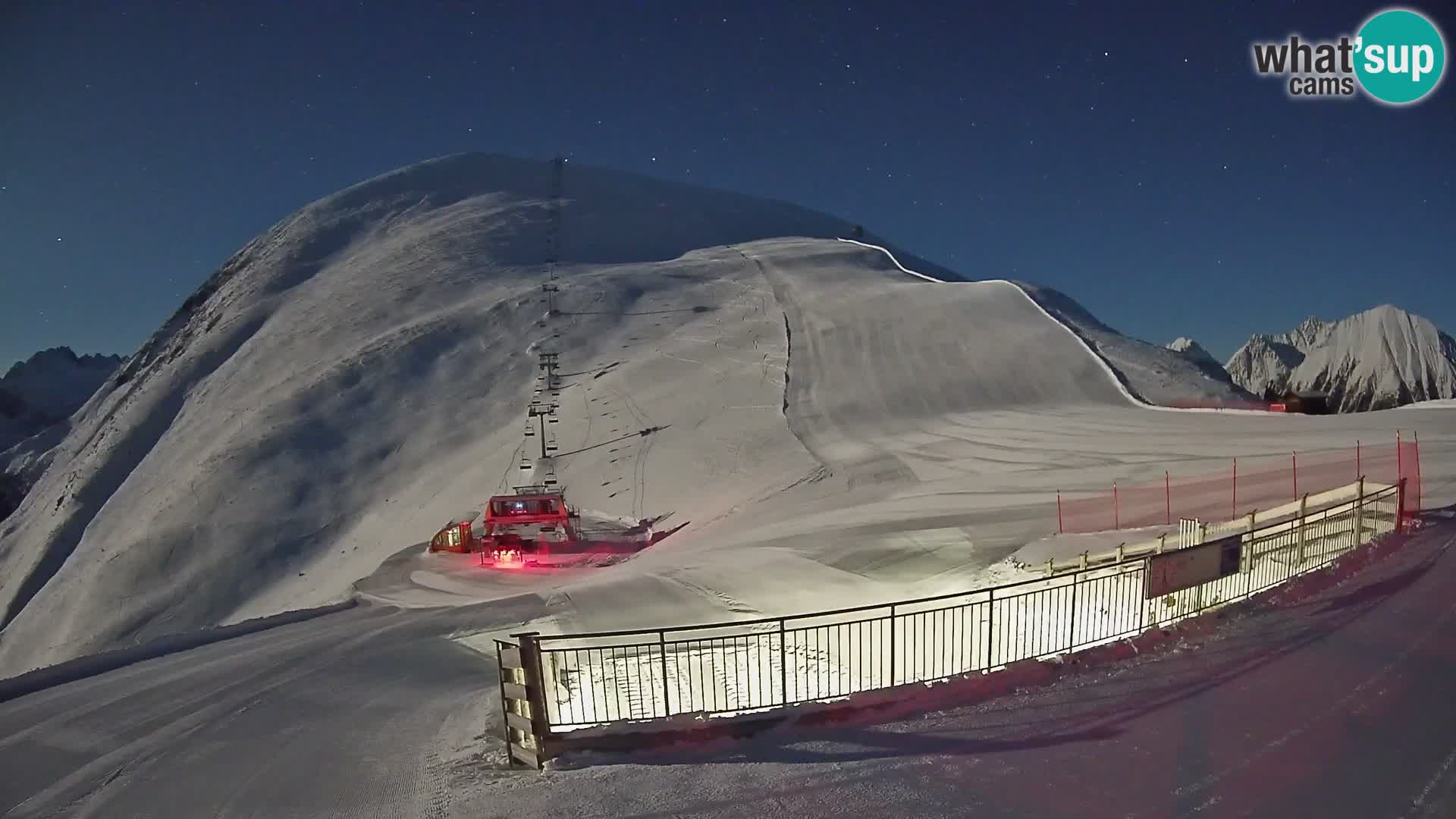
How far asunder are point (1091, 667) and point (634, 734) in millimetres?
4747

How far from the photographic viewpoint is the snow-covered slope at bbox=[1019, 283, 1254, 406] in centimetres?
3095

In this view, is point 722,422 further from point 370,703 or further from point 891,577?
point 370,703

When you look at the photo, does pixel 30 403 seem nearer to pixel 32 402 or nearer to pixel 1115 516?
pixel 32 402

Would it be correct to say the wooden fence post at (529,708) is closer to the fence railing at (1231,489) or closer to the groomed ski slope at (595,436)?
the groomed ski slope at (595,436)

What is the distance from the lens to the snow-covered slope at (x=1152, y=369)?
1219 inches

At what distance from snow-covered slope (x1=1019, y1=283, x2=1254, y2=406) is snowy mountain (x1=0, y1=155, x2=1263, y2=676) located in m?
0.26

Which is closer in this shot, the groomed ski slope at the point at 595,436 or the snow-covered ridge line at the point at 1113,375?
the groomed ski slope at the point at 595,436

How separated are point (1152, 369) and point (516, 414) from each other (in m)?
28.4

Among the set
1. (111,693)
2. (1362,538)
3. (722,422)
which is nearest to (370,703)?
(111,693)

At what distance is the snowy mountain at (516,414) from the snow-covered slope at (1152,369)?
263 millimetres

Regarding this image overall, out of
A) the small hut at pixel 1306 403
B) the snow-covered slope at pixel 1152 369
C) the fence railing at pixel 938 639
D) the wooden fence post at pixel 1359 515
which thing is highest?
the snow-covered slope at pixel 1152 369

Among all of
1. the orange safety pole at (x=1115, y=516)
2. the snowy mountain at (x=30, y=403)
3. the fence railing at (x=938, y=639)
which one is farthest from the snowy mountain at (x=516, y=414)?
the snowy mountain at (x=30, y=403)

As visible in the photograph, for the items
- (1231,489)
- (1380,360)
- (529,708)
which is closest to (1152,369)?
(1231,489)

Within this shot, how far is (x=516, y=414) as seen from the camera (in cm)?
3600
